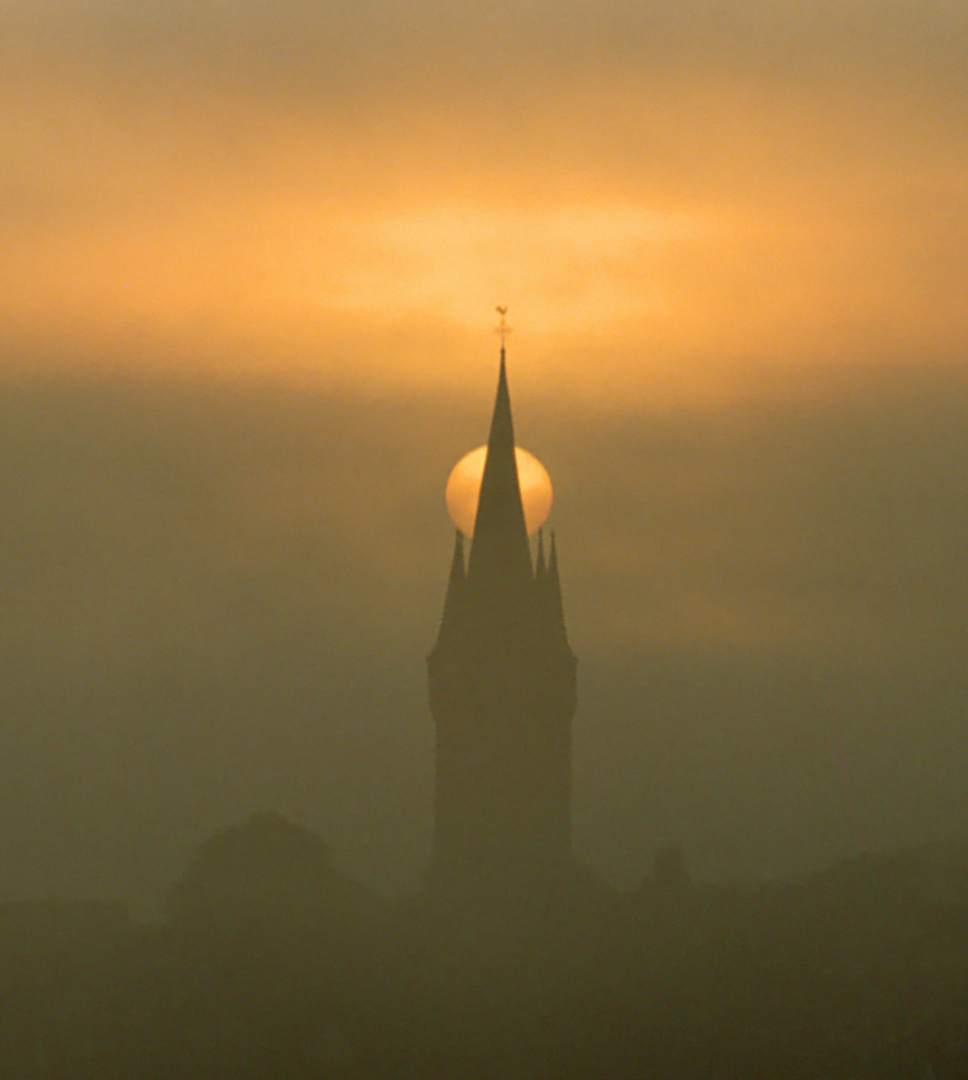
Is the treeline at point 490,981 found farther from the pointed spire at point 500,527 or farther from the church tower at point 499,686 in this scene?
the pointed spire at point 500,527

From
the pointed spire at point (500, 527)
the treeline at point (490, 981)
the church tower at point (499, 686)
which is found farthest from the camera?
the pointed spire at point (500, 527)

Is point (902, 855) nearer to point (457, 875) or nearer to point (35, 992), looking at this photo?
point (457, 875)

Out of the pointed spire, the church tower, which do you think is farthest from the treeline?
the pointed spire

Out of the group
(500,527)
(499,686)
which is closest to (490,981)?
(499,686)

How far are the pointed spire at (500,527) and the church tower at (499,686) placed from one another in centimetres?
5

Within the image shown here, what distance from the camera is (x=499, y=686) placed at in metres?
124

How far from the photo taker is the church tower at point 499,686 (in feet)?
401

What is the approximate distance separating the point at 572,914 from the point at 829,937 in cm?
1224

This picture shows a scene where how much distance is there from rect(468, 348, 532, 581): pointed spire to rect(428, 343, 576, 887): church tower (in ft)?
0.15

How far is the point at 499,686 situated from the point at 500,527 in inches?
293

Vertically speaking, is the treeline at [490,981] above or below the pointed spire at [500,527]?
below

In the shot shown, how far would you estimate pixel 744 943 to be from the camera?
10038cm

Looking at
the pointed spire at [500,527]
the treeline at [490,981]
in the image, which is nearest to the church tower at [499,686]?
the pointed spire at [500,527]

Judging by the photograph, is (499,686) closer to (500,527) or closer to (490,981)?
(500,527)
